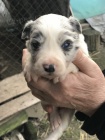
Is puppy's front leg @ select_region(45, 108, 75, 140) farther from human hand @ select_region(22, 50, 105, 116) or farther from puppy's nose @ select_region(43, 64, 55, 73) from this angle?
puppy's nose @ select_region(43, 64, 55, 73)

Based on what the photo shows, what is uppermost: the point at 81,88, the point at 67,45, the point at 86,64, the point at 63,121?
the point at 67,45

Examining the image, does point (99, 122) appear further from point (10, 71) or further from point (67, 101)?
point (10, 71)

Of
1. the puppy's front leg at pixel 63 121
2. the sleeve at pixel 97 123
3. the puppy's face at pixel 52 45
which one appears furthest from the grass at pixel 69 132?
the puppy's face at pixel 52 45

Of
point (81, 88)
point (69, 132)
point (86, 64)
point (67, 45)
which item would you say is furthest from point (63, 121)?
point (69, 132)

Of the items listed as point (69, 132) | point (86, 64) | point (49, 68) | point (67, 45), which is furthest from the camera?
point (69, 132)

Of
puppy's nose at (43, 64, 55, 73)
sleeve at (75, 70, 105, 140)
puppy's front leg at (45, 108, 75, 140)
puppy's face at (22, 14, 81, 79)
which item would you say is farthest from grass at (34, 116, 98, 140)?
puppy's nose at (43, 64, 55, 73)

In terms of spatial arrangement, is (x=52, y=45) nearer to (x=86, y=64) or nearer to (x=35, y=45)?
(x=35, y=45)
